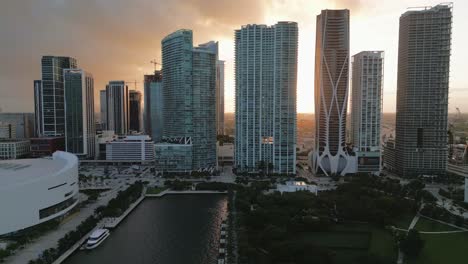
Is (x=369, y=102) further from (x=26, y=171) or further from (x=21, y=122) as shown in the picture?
(x=21, y=122)

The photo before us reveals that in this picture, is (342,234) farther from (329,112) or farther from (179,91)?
(179,91)

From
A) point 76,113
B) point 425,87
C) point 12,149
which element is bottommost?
point 12,149

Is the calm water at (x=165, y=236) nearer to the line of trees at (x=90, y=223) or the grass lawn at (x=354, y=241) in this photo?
the line of trees at (x=90, y=223)

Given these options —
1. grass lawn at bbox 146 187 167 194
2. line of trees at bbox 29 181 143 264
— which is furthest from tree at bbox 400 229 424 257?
grass lawn at bbox 146 187 167 194

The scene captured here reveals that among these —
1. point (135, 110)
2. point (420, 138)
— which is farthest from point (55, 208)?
point (135, 110)

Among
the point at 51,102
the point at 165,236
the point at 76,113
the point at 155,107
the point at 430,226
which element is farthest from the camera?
the point at 155,107

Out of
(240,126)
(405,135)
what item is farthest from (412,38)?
(240,126)
